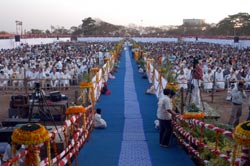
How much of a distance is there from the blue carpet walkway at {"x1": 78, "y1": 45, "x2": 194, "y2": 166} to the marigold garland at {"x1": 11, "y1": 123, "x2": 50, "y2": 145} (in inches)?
97.3

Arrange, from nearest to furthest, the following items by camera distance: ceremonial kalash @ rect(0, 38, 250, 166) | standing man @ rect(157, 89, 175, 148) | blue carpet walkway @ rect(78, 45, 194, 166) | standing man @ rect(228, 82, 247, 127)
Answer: ceremonial kalash @ rect(0, 38, 250, 166) < blue carpet walkway @ rect(78, 45, 194, 166) < standing man @ rect(157, 89, 175, 148) < standing man @ rect(228, 82, 247, 127)

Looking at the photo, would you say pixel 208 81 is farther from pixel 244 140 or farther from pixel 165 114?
pixel 244 140

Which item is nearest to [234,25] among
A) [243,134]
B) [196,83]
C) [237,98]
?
[196,83]

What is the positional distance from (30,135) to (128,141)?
4.17 m

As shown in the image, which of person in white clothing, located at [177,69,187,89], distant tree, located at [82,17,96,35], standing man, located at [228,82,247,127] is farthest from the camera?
distant tree, located at [82,17,96,35]

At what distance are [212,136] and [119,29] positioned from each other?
127 metres

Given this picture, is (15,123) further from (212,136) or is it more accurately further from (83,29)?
(83,29)

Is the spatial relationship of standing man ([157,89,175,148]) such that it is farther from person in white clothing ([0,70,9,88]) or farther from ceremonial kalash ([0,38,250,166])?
person in white clothing ([0,70,9,88])

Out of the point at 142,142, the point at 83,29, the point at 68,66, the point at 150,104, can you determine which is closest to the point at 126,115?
the point at 150,104

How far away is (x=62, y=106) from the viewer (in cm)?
947

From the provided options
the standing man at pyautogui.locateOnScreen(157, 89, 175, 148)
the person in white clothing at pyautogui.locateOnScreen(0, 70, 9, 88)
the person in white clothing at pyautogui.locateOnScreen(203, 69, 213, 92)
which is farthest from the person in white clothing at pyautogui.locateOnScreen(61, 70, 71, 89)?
the standing man at pyautogui.locateOnScreen(157, 89, 175, 148)

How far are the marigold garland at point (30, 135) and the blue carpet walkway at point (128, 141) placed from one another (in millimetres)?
2470

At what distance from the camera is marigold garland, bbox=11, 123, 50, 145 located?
406 cm

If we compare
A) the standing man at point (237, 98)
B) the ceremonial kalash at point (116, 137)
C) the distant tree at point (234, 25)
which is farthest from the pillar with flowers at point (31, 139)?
the distant tree at point (234, 25)
